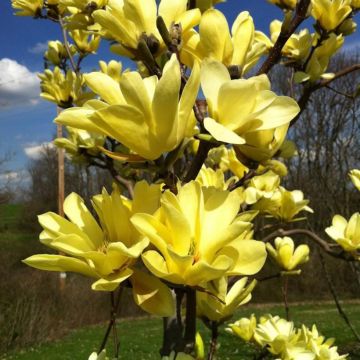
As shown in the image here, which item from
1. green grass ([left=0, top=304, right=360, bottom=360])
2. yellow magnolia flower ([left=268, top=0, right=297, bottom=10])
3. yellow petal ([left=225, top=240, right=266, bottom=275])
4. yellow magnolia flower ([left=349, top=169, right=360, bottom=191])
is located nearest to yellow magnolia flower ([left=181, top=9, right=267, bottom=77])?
yellow petal ([left=225, top=240, right=266, bottom=275])

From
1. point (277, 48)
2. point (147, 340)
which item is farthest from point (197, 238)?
point (147, 340)

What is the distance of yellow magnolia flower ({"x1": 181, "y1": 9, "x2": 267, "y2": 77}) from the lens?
1.75 feet

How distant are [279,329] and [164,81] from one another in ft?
1.91

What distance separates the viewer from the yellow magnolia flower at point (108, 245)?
439 millimetres

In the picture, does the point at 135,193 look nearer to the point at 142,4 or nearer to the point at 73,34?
the point at 142,4

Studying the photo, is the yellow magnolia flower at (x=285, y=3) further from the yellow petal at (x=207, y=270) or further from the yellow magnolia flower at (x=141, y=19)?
the yellow petal at (x=207, y=270)

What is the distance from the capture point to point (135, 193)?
48cm

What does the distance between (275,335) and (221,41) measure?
0.53 m

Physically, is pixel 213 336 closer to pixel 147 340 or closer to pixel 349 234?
pixel 349 234

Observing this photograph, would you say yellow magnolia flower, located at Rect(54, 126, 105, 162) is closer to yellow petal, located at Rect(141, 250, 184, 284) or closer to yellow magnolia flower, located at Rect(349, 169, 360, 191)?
yellow magnolia flower, located at Rect(349, 169, 360, 191)

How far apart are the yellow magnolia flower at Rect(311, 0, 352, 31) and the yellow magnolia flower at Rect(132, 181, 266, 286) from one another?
54 cm

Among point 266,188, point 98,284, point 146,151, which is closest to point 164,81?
point 146,151

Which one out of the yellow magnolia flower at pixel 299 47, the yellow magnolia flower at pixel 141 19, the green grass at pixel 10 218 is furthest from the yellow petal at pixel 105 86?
the green grass at pixel 10 218

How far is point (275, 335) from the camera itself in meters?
0.84
